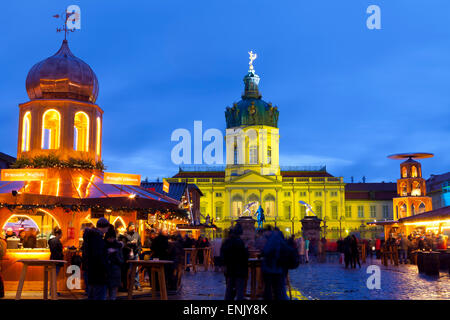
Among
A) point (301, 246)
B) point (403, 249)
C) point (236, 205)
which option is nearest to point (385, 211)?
point (236, 205)

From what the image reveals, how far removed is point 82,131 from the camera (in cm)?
1961

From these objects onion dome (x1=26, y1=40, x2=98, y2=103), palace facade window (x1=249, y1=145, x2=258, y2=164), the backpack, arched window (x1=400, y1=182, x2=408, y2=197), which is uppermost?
palace facade window (x1=249, y1=145, x2=258, y2=164)

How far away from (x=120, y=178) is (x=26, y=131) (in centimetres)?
419

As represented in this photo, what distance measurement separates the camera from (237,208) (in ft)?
282

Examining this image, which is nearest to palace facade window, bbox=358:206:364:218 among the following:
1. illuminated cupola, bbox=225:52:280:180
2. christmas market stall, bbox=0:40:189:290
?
illuminated cupola, bbox=225:52:280:180

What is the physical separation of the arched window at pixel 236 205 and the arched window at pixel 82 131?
66590 mm

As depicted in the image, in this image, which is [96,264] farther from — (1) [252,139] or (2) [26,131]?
(1) [252,139]

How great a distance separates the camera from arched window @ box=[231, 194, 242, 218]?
8575cm

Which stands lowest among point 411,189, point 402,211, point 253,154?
point 402,211

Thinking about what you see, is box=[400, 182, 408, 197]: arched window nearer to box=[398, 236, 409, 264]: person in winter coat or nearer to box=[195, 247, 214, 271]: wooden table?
box=[398, 236, 409, 264]: person in winter coat

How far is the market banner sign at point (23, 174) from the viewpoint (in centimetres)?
1681
